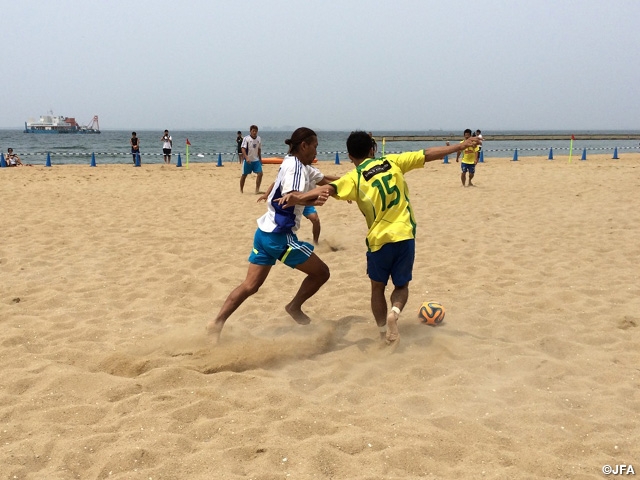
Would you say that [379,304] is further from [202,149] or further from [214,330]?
[202,149]

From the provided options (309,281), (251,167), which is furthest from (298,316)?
(251,167)

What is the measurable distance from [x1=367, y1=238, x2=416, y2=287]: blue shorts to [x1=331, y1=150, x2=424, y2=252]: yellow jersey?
72 mm

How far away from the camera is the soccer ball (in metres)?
4.91

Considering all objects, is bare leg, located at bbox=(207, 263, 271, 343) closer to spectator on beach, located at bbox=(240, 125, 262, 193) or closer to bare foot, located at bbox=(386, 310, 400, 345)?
bare foot, located at bbox=(386, 310, 400, 345)

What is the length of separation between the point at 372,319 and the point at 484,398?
171 centimetres

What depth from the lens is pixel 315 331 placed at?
192 inches

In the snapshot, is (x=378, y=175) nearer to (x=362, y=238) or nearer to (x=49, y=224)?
(x=362, y=238)

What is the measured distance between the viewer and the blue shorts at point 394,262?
4344 millimetres

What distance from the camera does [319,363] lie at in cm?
427

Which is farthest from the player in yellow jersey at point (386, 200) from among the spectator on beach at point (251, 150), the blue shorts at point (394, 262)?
the spectator on beach at point (251, 150)

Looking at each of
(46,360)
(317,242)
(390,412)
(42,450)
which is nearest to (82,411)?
(42,450)

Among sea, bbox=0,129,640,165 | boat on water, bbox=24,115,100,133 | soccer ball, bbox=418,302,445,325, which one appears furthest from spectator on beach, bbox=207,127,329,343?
boat on water, bbox=24,115,100,133

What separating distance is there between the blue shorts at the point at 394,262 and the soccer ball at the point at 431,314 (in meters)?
0.62

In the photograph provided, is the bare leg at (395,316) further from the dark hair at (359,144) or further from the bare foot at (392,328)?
the dark hair at (359,144)
